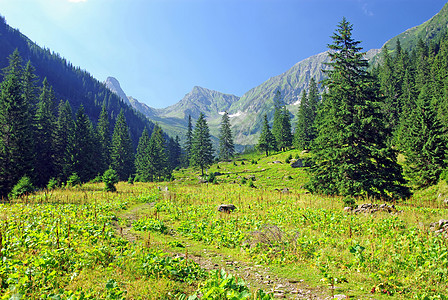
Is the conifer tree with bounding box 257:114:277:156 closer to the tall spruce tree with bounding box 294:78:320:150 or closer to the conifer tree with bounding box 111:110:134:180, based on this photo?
the tall spruce tree with bounding box 294:78:320:150

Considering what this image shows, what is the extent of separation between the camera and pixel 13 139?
3609cm

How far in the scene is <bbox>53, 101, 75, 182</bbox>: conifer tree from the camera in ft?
154

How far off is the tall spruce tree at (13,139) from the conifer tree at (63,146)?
9.60 metres

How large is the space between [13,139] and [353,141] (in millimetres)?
49069

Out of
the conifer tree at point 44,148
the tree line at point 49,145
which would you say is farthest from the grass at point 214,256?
the conifer tree at point 44,148

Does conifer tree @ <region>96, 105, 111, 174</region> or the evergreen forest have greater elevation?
conifer tree @ <region>96, 105, 111, 174</region>

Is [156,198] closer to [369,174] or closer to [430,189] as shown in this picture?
[369,174]

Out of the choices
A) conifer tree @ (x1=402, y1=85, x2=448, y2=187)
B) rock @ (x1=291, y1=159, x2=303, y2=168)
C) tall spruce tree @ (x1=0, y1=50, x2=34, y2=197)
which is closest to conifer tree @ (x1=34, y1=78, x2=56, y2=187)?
tall spruce tree @ (x1=0, y1=50, x2=34, y2=197)

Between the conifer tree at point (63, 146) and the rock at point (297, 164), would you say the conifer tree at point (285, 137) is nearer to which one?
the rock at point (297, 164)

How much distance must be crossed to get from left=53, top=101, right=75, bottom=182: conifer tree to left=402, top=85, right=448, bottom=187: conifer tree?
59.6 metres

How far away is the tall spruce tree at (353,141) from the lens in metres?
18.4

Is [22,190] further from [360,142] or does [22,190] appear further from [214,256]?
[360,142]

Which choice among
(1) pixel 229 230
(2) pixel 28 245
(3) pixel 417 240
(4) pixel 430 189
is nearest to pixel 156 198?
(1) pixel 229 230

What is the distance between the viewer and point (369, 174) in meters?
18.5
